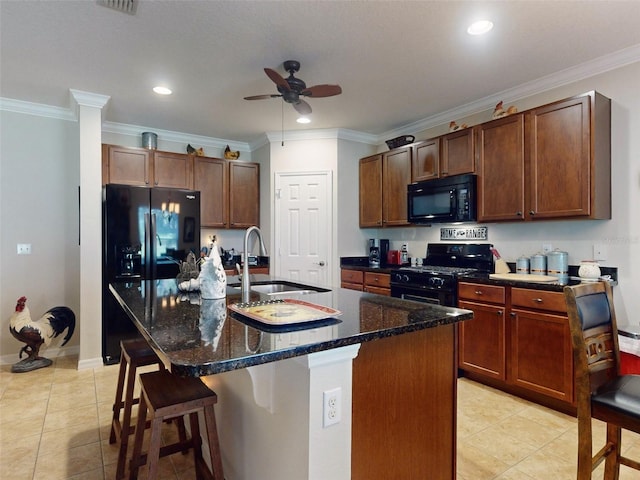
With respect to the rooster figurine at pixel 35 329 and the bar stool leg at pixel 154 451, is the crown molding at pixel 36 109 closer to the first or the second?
the rooster figurine at pixel 35 329

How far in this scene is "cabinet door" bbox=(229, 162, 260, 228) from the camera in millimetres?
4824

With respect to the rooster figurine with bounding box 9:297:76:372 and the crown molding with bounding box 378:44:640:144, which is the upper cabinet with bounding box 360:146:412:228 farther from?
the rooster figurine with bounding box 9:297:76:372

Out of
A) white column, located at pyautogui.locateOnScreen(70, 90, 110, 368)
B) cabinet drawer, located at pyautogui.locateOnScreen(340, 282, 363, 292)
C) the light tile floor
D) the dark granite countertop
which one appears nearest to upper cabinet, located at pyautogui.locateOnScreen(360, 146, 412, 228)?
cabinet drawer, located at pyautogui.locateOnScreen(340, 282, 363, 292)

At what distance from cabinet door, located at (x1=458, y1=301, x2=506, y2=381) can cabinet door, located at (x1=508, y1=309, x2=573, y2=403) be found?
87mm

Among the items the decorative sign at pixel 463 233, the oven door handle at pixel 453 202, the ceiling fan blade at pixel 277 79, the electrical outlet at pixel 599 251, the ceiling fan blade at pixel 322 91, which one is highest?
the ceiling fan blade at pixel 277 79

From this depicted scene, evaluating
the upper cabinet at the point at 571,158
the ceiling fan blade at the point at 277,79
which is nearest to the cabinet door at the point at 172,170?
the ceiling fan blade at the point at 277,79

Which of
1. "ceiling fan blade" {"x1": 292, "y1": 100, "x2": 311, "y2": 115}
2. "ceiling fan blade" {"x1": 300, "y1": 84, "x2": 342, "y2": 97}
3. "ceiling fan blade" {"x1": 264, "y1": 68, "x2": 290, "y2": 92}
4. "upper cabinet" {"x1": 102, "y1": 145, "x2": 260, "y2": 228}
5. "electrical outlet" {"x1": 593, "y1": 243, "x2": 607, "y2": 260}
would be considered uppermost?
"ceiling fan blade" {"x1": 264, "y1": 68, "x2": 290, "y2": 92}

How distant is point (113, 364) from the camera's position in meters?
3.57

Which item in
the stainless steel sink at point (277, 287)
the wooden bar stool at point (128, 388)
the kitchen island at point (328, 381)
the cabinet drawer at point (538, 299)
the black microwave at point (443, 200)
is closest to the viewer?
the kitchen island at point (328, 381)

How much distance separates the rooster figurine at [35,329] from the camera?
10.8 ft

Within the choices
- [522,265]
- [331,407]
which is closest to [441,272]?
[522,265]

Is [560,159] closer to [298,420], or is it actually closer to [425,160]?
[425,160]

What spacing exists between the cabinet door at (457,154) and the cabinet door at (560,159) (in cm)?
53

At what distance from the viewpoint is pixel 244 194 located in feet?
16.1
